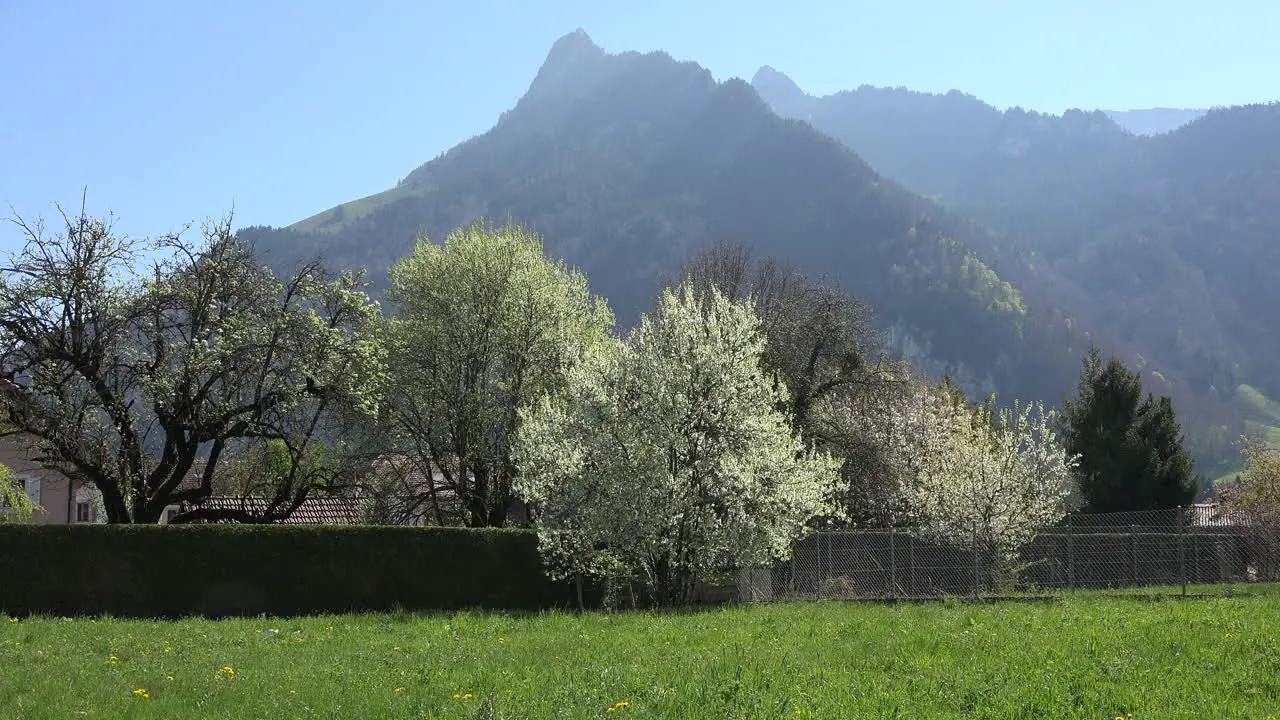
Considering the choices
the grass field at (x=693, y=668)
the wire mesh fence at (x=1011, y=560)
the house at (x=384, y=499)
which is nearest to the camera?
the grass field at (x=693, y=668)

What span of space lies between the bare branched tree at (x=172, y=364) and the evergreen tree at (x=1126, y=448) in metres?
29.4

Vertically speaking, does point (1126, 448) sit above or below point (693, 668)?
above

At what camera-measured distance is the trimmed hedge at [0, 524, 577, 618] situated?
22.6 m

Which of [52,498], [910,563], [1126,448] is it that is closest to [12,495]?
[910,563]

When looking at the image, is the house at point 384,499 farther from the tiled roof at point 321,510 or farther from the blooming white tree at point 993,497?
the blooming white tree at point 993,497

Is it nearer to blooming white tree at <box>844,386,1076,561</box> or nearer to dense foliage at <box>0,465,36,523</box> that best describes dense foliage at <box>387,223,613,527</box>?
dense foliage at <box>0,465,36,523</box>

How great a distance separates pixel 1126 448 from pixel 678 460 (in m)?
26.4

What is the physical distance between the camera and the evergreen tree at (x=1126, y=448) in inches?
1612

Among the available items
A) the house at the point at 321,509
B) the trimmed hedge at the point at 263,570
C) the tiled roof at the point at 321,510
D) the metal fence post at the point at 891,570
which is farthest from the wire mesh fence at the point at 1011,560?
the tiled roof at the point at 321,510

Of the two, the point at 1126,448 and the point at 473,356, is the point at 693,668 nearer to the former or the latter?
the point at 473,356

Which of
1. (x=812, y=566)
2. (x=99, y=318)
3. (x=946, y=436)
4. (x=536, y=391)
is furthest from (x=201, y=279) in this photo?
(x=946, y=436)

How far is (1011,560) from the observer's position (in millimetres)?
29359

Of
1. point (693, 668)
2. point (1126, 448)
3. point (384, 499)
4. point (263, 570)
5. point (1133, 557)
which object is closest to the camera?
point (693, 668)

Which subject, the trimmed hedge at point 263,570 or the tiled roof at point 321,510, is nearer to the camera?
the trimmed hedge at point 263,570
